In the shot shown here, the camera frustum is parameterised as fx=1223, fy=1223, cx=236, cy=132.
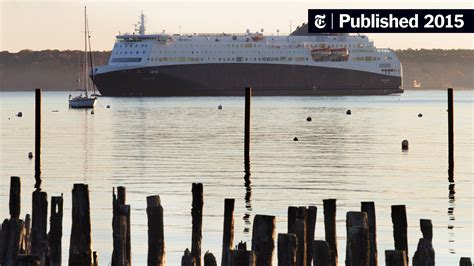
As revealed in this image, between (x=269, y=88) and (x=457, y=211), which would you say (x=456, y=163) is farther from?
(x=269, y=88)

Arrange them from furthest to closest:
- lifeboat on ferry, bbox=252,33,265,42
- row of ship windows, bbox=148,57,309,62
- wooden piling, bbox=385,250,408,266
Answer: lifeboat on ferry, bbox=252,33,265,42 < row of ship windows, bbox=148,57,309,62 < wooden piling, bbox=385,250,408,266

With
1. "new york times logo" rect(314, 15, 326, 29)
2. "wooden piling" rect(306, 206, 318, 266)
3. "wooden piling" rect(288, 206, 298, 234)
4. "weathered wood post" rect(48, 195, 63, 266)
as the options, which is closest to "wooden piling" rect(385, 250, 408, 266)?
"wooden piling" rect(288, 206, 298, 234)

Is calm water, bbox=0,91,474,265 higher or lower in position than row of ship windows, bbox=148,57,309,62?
lower

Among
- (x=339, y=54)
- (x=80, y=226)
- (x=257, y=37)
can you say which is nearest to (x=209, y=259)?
(x=80, y=226)

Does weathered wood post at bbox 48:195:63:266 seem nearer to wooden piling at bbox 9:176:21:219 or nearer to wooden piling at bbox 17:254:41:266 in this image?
wooden piling at bbox 9:176:21:219

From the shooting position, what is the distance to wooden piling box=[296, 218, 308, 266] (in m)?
10.1

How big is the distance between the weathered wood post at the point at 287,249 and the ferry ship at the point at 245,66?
146m

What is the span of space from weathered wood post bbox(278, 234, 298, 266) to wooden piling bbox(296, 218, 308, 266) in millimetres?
653

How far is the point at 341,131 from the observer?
58.5 meters

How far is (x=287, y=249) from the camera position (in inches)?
362

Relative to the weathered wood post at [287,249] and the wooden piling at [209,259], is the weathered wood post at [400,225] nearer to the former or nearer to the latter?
the wooden piling at [209,259]

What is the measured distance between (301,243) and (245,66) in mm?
152235

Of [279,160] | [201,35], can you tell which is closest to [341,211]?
[279,160]

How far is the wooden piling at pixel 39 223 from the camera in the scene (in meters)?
12.2
